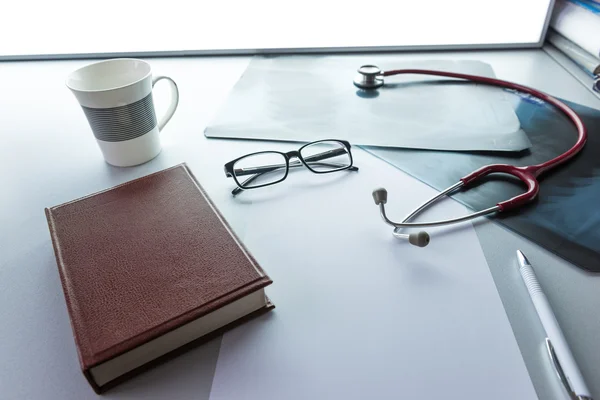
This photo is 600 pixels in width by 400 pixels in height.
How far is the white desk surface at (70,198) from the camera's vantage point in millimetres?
377

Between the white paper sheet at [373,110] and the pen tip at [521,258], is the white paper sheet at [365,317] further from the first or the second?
the white paper sheet at [373,110]

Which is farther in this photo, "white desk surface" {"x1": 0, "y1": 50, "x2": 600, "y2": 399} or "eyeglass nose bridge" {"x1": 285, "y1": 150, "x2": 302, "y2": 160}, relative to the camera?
"eyeglass nose bridge" {"x1": 285, "y1": 150, "x2": 302, "y2": 160}

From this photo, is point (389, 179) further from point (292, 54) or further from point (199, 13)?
point (199, 13)

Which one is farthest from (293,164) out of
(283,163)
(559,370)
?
(559,370)

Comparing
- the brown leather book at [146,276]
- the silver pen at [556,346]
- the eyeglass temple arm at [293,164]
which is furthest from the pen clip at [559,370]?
the eyeglass temple arm at [293,164]

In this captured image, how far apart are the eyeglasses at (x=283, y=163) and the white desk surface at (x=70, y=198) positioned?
0.11 ft

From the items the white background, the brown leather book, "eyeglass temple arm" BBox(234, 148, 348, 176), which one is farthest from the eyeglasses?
the white background

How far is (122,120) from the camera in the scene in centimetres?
58

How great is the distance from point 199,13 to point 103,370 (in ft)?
2.97

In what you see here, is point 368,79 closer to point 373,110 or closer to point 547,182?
point 373,110

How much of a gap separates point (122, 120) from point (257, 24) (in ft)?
1.86

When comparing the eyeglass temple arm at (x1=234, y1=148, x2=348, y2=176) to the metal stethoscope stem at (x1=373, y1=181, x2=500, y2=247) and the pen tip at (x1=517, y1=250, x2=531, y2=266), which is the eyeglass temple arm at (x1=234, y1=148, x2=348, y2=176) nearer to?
the metal stethoscope stem at (x1=373, y1=181, x2=500, y2=247)

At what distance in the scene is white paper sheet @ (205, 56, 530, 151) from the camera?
2.27 ft

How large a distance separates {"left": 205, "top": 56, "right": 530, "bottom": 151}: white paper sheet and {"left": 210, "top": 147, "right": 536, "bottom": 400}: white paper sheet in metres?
0.18
